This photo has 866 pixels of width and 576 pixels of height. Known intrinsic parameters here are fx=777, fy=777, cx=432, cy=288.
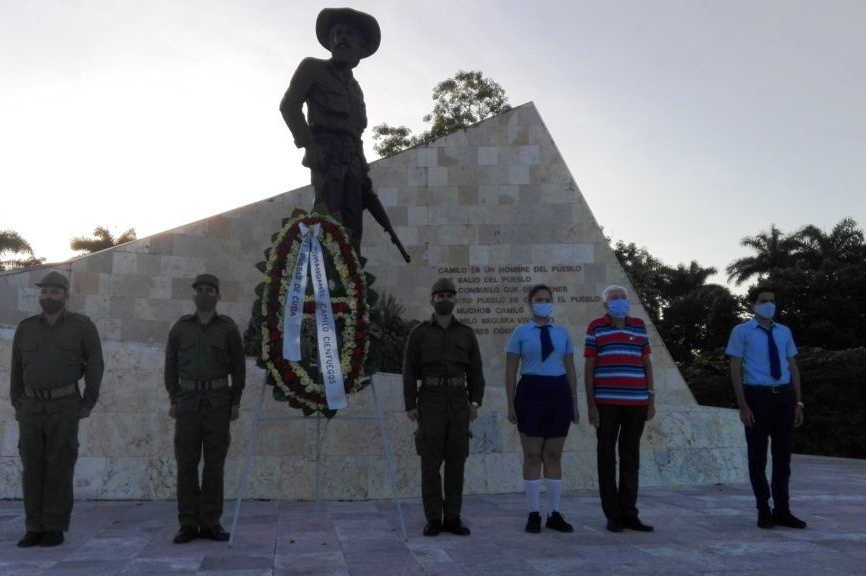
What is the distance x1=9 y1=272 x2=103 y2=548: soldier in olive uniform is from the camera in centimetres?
496

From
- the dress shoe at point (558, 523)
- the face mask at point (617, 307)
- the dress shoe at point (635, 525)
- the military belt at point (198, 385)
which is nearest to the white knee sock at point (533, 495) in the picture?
the dress shoe at point (558, 523)

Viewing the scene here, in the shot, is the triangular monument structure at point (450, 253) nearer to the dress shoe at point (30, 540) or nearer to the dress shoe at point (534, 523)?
the dress shoe at point (534, 523)

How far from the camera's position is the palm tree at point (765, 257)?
3597 cm

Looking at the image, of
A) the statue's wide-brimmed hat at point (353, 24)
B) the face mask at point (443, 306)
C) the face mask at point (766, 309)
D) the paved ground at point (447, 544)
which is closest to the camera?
the paved ground at point (447, 544)

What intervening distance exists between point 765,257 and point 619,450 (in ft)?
113

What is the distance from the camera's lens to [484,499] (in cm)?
695

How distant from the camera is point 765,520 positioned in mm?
5453

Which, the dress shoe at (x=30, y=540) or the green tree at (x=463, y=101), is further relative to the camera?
the green tree at (x=463, y=101)

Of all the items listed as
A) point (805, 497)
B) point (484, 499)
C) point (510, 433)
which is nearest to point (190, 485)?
point (484, 499)

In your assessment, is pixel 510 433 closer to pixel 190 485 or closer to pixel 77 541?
pixel 190 485

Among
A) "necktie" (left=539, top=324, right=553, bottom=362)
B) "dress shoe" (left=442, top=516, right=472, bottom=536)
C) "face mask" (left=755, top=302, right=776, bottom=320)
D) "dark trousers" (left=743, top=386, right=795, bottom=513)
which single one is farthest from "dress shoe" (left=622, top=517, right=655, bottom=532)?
"face mask" (left=755, top=302, right=776, bottom=320)

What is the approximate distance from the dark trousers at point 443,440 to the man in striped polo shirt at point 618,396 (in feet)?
3.05

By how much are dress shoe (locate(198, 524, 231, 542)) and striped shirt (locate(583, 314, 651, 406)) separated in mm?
2682

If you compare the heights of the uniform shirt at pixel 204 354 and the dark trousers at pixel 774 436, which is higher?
the uniform shirt at pixel 204 354
